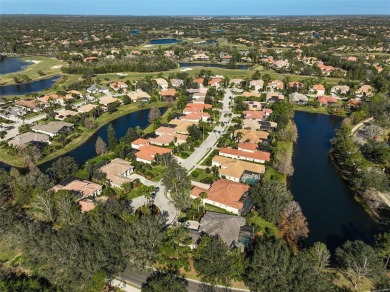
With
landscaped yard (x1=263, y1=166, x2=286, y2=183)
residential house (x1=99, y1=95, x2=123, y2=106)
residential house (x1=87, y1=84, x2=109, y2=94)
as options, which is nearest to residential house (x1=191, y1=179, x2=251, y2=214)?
landscaped yard (x1=263, y1=166, x2=286, y2=183)

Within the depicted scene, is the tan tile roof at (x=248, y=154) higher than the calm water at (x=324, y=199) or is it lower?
higher

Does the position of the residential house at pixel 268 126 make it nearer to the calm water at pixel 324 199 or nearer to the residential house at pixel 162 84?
the calm water at pixel 324 199

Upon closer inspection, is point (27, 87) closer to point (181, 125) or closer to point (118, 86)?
point (118, 86)

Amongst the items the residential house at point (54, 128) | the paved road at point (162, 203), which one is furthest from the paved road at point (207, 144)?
the residential house at point (54, 128)

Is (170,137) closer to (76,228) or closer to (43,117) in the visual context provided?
(76,228)

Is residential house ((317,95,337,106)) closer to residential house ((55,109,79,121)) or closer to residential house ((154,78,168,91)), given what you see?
residential house ((154,78,168,91))

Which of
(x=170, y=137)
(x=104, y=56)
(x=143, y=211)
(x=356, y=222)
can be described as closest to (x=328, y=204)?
(x=356, y=222)
